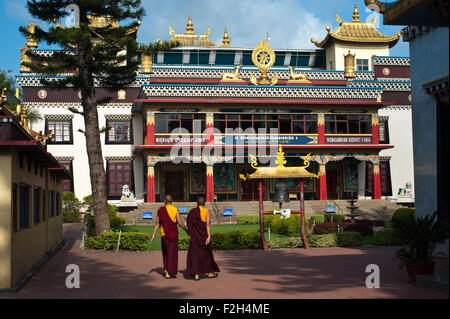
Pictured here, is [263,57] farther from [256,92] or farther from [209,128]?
[209,128]

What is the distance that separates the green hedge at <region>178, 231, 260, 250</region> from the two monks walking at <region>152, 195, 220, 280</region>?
6539 millimetres

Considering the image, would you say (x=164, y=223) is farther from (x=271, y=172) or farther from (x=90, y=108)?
(x=90, y=108)

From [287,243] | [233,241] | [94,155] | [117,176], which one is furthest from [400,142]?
[94,155]

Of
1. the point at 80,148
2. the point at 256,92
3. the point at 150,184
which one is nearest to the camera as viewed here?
the point at 150,184

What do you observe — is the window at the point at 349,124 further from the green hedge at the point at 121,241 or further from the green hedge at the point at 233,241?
the green hedge at the point at 121,241

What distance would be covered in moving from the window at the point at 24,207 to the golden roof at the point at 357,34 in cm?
3681

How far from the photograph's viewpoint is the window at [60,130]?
39.5 m

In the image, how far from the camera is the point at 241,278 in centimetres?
1234

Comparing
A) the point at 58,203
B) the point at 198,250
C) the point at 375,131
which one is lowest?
the point at 198,250

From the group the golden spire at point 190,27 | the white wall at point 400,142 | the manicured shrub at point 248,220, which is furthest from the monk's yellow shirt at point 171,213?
the golden spire at point 190,27

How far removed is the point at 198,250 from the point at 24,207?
4.39 meters

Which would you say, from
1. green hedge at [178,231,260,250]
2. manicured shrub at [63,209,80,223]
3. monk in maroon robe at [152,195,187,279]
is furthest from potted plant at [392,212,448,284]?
manicured shrub at [63,209,80,223]

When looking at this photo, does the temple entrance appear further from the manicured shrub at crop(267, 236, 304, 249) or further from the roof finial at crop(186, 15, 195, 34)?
the manicured shrub at crop(267, 236, 304, 249)
